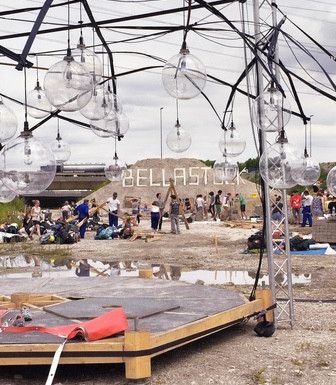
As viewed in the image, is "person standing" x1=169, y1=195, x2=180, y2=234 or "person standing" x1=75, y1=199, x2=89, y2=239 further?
"person standing" x1=169, y1=195, x2=180, y2=234

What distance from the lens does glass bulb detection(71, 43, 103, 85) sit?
297 inches

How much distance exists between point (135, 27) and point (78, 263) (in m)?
12.3

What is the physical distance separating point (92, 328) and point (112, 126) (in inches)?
119

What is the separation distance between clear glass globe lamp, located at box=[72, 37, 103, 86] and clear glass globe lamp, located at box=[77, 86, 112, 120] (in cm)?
85

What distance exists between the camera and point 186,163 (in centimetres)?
6519

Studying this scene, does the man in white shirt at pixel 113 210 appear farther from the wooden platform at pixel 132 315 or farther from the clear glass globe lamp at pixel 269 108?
the clear glass globe lamp at pixel 269 108

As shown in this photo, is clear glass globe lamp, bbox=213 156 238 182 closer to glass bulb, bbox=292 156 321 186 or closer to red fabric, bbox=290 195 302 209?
glass bulb, bbox=292 156 321 186

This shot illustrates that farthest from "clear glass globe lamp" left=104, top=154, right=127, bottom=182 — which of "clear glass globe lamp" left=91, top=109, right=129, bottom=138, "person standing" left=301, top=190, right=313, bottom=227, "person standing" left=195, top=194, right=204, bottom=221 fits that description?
"person standing" left=195, top=194, right=204, bottom=221

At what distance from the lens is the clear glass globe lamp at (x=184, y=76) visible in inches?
296

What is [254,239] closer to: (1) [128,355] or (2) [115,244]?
(2) [115,244]

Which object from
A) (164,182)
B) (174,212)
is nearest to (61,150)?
(174,212)

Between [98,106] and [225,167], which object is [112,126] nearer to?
[98,106]

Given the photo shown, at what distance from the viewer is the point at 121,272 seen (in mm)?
17969

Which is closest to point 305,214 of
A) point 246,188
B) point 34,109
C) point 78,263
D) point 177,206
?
point 177,206
